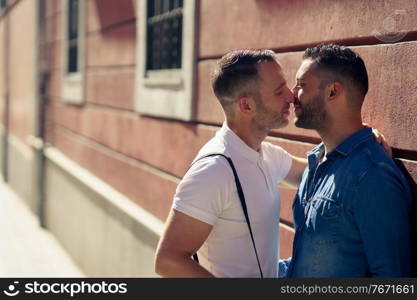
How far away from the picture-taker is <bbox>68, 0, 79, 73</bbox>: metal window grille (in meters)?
8.62

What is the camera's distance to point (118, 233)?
19.8ft

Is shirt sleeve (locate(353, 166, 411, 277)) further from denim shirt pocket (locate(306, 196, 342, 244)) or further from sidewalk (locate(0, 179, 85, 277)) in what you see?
sidewalk (locate(0, 179, 85, 277))

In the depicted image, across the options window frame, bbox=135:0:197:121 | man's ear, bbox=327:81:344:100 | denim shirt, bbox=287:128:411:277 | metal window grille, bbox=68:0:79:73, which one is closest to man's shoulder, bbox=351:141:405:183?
denim shirt, bbox=287:128:411:277

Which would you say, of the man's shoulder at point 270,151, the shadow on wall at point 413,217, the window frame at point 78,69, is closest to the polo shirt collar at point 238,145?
the man's shoulder at point 270,151

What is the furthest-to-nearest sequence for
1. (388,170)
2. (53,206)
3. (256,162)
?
1. (53,206)
2. (256,162)
3. (388,170)

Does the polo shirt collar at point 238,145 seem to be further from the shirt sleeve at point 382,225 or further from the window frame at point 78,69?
the window frame at point 78,69

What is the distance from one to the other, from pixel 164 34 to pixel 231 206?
3.09 meters

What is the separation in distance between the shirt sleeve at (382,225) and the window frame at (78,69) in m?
6.05

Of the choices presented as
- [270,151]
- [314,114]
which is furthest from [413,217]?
[270,151]

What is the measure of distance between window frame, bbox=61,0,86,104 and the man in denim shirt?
18.8ft

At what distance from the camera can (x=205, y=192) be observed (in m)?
2.37

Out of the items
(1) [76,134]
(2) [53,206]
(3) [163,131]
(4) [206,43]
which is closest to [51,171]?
(2) [53,206]

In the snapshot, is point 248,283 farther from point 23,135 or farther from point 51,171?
point 23,135

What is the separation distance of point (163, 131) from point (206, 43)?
1.08 metres
